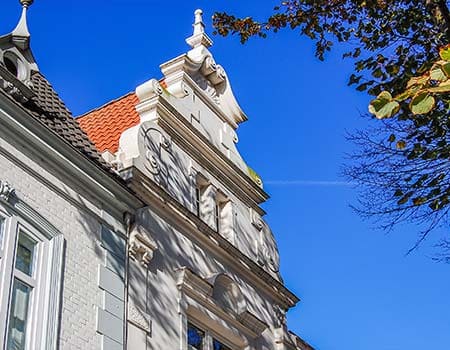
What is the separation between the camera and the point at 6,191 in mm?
10281

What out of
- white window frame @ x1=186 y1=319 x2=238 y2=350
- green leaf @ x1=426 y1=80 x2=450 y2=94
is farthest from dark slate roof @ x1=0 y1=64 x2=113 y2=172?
green leaf @ x1=426 y1=80 x2=450 y2=94

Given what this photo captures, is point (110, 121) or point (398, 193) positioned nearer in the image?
point (398, 193)

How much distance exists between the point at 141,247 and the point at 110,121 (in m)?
4.84

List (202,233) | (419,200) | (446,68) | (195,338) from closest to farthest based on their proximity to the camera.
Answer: (446,68) < (419,200) < (195,338) < (202,233)

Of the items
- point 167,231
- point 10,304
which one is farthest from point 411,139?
point 10,304

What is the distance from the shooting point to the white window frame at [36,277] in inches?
384

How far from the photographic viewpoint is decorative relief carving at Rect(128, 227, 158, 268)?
40.5 feet

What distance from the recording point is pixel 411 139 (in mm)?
11648

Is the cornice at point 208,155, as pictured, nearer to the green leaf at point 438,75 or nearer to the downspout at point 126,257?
the downspout at point 126,257

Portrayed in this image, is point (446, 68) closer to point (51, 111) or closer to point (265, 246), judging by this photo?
point (51, 111)

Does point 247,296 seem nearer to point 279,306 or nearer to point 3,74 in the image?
point 279,306

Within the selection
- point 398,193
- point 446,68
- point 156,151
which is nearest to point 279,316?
point 156,151

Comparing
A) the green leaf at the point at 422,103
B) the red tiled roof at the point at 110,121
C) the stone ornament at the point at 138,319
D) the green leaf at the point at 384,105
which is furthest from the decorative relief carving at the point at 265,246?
the green leaf at the point at 422,103

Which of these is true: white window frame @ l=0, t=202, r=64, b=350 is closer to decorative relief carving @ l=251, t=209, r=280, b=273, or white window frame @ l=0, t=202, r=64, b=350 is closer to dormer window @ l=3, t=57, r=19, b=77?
dormer window @ l=3, t=57, r=19, b=77
